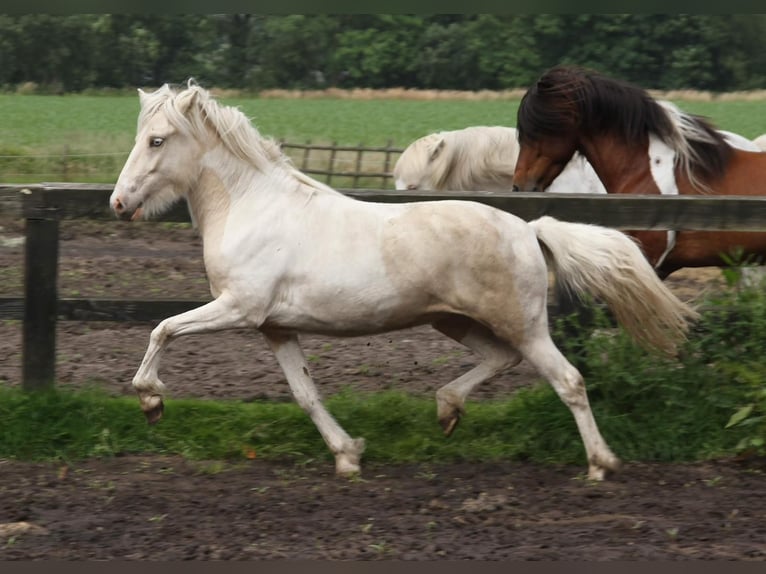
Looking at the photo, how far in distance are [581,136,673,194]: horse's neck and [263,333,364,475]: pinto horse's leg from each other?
2531 mm

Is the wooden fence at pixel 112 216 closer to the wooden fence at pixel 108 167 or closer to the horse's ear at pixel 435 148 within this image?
the horse's ear at pixel 435 148

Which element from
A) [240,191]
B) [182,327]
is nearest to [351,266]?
[240,191]

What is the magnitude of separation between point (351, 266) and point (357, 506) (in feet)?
3.73

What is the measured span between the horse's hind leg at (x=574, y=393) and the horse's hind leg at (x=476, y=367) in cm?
27

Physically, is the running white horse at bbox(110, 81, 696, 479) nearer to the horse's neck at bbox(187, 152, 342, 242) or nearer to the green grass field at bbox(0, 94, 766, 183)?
the horse's neck at bbox(187, 152, 342, 242)

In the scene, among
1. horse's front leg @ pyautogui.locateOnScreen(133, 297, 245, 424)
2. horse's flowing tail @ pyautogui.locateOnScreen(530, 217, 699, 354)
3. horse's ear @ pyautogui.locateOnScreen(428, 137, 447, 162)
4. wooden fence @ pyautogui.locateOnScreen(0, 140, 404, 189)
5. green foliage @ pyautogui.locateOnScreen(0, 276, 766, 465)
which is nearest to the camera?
horse's front leg @ pyautogui.locateOnScreen(133, 297, 245, 424)

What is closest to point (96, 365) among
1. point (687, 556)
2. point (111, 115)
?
point (687, 556)

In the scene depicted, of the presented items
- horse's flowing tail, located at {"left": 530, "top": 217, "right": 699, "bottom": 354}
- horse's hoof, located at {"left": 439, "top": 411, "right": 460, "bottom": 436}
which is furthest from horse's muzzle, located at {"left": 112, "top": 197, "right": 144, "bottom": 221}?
horse's flowing tail, located at {"left": 530, "top": 217, "right": 699, "bottom": 354}

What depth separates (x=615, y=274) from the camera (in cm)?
538

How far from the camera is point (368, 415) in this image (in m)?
5.91

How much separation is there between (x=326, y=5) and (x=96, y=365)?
3034mm

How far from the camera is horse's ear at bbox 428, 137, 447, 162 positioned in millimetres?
Result: 10172

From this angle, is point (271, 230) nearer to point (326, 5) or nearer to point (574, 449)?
point (326, 5)

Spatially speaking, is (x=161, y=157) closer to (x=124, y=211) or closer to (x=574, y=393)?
(x=124, y=211)
